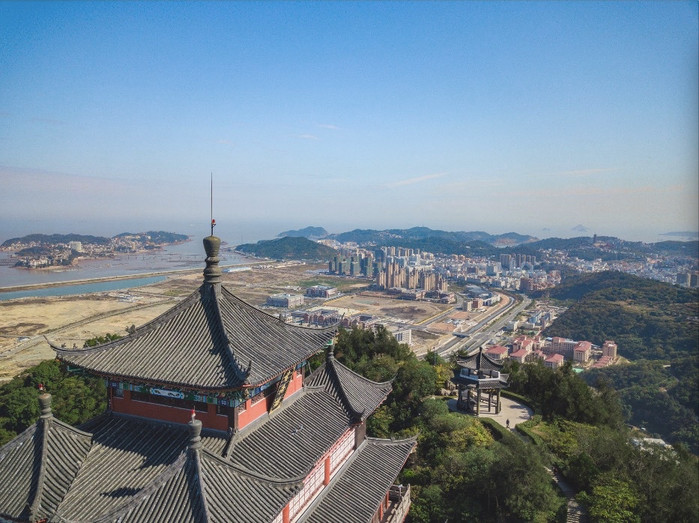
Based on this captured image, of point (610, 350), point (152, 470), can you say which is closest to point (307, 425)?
point (152, 470)

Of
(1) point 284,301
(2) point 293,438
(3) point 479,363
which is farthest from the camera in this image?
(1) point 284,301

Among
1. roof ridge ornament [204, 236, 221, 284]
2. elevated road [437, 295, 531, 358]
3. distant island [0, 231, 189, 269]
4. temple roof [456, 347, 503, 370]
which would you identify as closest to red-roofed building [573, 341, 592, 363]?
elevated road [437, 295, 531, 358]

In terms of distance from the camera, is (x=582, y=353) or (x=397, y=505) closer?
(x=397, y=505)

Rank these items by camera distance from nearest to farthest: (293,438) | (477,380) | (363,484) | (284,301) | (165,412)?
(165,412)
(293,438)
(363,484)
(477,380)
(284,301)

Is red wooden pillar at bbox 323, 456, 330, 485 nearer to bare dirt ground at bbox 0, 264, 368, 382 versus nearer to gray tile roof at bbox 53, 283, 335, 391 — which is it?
gray tile roof at bbox 53, 283, 335, 391

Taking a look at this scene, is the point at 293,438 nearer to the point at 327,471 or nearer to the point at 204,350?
the point at 327,471

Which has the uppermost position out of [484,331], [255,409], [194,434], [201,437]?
[194,434]
